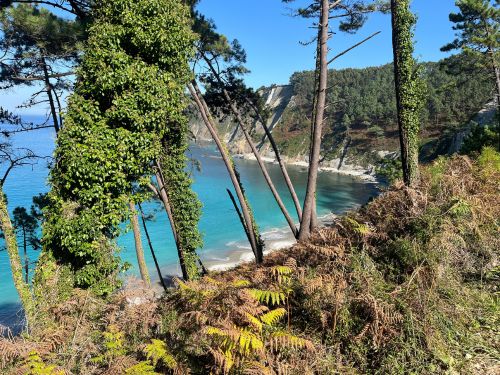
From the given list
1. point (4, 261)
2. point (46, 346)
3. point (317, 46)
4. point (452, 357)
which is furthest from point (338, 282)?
point (4, 261)

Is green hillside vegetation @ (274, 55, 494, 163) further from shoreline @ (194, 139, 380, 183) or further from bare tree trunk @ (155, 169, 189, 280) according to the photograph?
bare tree trunk @ (155, 169, 189, 280)

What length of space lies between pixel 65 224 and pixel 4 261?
26.8 meters

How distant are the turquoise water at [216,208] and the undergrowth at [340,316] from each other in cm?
853

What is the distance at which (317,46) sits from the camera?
9414mm

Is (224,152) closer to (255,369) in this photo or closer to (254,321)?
(254,321)

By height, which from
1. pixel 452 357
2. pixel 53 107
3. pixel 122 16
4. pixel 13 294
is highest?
pixel 122 16

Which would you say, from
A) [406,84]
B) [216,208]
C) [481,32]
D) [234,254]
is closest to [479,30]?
[481,32]

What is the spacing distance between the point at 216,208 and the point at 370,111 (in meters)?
61.9

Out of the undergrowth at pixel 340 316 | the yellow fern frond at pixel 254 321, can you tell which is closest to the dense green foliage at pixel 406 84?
the undergrowth at pixel 340 316

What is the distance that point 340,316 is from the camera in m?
3.74

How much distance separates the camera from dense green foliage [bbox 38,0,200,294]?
6938 millimetres

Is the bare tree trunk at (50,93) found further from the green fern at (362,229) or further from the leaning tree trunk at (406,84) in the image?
the leaning tree trunk at (406,84)

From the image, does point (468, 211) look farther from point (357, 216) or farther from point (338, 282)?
point (338, 282)

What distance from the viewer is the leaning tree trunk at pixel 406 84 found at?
8617 mm
